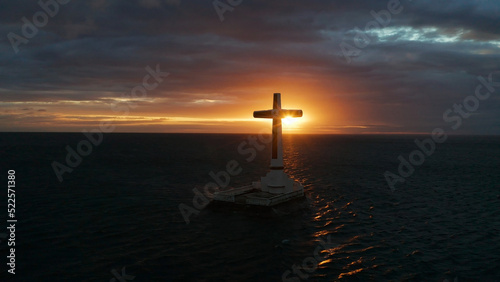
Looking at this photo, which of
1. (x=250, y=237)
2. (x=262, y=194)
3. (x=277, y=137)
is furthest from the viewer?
(x=277, y=137)

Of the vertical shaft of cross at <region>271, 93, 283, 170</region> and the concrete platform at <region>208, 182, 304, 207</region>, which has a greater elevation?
the vertical shaft of cross at <region>271, 93, 283, 170</region>

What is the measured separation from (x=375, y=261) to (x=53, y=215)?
33691mm

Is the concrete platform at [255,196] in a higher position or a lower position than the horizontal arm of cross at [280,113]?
lower

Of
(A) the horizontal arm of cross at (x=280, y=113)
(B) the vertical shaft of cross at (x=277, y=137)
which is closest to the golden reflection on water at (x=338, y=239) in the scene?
(B) the vertical shaft of cross at (x=277, y=137)

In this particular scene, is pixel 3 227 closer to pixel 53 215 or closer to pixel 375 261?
pixel 53 215

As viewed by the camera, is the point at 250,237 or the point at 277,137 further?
the point at 277,137

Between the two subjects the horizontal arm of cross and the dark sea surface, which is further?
the horizontal arm of cross

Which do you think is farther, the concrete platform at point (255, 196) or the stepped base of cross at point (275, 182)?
the stepped base of cross at point (275, 182)

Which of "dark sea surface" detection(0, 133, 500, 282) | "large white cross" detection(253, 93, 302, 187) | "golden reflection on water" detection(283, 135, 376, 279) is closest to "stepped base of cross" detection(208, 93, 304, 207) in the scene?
"large white cross" detection(253, 93, 302, 187)

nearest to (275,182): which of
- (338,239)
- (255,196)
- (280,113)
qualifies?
(255,196)

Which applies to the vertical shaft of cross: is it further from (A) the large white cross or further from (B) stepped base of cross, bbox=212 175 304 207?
(B) stepped base of cross, bbox=212 175 304 207

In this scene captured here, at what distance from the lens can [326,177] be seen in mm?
71875

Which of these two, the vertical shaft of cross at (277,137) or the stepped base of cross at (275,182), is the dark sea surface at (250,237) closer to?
the stepped base of cross at (275,182)

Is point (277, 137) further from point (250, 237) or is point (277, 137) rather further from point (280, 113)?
point (250, 237)
